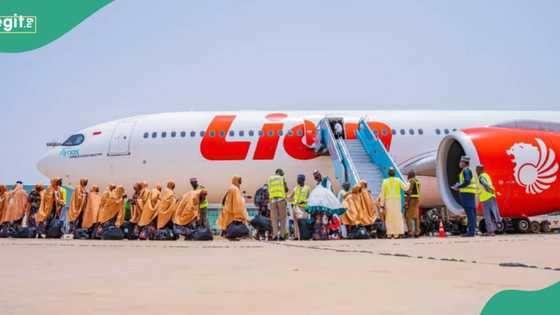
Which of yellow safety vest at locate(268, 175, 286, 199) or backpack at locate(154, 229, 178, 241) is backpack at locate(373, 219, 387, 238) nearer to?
yellow safety vest at locate(268, 175, 286, 199)

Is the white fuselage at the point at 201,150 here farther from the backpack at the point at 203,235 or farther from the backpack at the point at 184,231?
the backpack at the point at 203,235

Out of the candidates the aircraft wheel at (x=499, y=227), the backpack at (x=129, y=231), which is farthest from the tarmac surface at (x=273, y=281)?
the aircraft wheel at (x=499, y=227)

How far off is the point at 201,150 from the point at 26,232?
4704 mm

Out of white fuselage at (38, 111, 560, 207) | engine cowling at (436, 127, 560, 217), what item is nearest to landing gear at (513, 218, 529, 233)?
engine cowling at (436, 127, 560, 217)

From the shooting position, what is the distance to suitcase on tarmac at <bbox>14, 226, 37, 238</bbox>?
12266mm

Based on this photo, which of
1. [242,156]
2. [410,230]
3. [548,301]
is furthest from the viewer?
[242,156]

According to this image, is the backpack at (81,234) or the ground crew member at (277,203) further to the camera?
the backpack at (81,234)

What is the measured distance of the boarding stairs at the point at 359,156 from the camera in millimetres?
13727

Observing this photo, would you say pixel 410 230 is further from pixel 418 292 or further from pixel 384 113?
pixel 418 292

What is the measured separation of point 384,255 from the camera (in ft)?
20.4

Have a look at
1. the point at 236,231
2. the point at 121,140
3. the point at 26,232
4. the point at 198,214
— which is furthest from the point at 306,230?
the point at 121,140

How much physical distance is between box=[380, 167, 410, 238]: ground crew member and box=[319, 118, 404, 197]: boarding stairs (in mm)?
2170

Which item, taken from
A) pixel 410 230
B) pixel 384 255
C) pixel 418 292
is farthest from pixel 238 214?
pixel 418 292

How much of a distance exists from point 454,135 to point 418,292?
931 centimetres
